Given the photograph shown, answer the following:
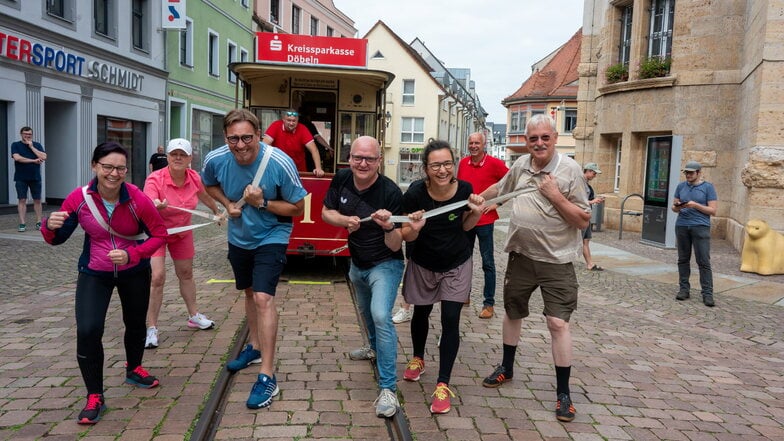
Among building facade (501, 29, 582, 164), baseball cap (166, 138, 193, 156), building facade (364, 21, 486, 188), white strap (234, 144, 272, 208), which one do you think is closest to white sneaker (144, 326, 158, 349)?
baseball cap (166, 138, 193, 156)

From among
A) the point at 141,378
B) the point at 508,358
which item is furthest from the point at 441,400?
the point at 141,378

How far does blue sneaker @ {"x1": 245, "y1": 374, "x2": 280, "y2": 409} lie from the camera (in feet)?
13.6

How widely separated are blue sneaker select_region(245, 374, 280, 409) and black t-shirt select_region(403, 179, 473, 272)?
132 cm

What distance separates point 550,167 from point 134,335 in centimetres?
308

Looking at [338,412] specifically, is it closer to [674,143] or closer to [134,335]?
[134,335]

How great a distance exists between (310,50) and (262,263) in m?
6.00

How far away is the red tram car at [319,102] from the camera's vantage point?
8734 mm

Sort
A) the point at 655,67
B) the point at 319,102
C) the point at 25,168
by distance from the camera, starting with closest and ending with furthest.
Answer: the point at 319,102
the point at 25,168
the point at 655,67

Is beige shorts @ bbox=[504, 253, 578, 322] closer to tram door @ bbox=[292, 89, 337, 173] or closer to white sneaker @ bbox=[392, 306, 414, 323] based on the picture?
white sneaker @ bbox=[392, 306, 414, 323]

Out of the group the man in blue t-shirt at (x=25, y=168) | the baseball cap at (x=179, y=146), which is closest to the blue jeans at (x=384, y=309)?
the baseball cap at (x=179, y=146)

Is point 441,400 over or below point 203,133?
below

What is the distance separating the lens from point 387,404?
4059 millimetres

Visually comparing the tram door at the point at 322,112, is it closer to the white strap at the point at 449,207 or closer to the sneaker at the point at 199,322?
the sneaker at the point at 199,322

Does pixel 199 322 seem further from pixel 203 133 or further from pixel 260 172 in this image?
pixel 203 133
